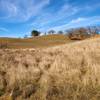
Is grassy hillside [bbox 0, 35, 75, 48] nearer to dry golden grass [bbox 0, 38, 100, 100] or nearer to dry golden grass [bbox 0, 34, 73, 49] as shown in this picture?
dry golden grass [bbox 0, 34, 73, 49]

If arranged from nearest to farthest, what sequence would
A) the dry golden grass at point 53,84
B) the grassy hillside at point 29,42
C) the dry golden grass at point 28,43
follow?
1. the dry golden grass at point 53,84
2. the dry golden grass at point 28,43
3. the grassy hillside at point 29,42

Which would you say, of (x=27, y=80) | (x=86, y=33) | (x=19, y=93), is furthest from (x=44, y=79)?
(x=86, y=33)

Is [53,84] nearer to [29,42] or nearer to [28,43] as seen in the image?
[28,43]

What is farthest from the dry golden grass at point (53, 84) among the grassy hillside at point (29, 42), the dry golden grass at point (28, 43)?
the grassy hillside at point (29, 42)

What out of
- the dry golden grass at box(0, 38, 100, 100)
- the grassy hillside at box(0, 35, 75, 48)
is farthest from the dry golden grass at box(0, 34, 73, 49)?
the dry golden grass at box(0, 38, 100, 100)

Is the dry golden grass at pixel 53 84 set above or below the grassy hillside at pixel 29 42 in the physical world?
below

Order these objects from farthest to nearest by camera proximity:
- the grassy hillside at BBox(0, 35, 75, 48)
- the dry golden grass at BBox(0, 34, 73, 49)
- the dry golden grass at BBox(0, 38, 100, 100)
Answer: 1. the grassy hillside at BBox(0, 35, 75, 48)
2. the dry golden grass at BBox(0, 34, 73, 49)
3. the dry golden grass at BBox(0, 38, 100, 100)

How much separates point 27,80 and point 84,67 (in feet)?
7.27

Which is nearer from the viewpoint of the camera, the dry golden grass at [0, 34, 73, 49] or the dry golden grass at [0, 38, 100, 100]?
the dry golden grass at [0, 38, 100, 100]

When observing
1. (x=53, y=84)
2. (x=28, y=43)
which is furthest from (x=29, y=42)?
(x=53, y=84)

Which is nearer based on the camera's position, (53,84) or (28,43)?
(53,84)

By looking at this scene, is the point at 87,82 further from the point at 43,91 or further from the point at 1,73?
the point at 1,73

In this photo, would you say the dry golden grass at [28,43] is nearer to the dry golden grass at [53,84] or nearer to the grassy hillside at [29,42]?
the grassy hillside at [29,42]

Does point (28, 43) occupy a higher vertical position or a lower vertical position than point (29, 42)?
lower
